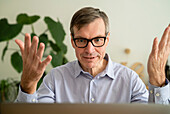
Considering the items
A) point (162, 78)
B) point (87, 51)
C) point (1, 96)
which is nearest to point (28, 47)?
point (87, 51)

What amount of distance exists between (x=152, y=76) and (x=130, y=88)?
0.29 m

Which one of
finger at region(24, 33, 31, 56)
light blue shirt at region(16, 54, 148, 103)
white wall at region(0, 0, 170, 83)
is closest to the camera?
finger at region(24, 33, 31, 56)

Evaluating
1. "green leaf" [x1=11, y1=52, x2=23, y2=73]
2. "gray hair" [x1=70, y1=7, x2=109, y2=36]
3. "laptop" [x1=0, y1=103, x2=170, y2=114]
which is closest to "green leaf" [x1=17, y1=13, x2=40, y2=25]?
"green leaf" [x1=11, y1=52, x2=23, y2=73]

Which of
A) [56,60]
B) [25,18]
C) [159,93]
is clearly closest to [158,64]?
[159,93]

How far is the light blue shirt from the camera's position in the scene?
1225 millimetres

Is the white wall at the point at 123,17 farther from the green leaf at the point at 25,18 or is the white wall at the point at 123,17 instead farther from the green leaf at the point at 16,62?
the green leaf at the point at 16,62

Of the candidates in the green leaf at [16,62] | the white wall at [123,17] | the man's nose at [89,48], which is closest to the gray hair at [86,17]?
the man's nose at [89,48]

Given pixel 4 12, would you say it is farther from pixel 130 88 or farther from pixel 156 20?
pixel 130 88

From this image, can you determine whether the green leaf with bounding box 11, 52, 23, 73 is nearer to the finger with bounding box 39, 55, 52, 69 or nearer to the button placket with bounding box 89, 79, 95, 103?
the button placket with bounding box 89, 79, 95, 103

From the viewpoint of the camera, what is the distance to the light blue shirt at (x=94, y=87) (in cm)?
122

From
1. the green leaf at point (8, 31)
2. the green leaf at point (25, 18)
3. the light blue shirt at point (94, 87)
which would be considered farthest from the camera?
the green leaf at point (25, 18)

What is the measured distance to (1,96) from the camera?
3068mm

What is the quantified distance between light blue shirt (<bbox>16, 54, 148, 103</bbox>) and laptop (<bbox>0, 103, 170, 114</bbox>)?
78cm

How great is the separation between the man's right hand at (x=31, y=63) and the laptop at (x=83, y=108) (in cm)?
37
